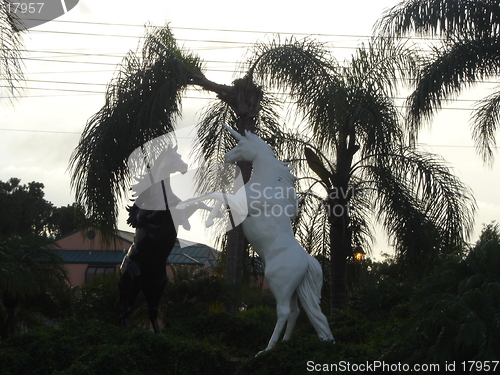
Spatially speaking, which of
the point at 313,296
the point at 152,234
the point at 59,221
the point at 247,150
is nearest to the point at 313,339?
the point at 313,296

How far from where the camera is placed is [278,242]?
6.11 meters

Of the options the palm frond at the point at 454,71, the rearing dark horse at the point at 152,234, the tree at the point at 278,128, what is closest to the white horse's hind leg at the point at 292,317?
the rearing dark horse at the point at 152,234

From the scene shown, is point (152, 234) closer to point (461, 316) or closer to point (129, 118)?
point (129, 118)

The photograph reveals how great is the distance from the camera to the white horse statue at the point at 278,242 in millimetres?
5961

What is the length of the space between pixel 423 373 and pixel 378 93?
6.64 meters

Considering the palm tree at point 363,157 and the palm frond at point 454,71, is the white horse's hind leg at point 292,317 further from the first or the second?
the palm frond at point 454,71

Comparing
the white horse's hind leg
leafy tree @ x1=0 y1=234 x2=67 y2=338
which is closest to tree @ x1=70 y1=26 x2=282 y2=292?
leafy tree @ x1=0 y1=234 x2=67 y2=338

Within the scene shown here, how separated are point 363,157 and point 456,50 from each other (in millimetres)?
2290

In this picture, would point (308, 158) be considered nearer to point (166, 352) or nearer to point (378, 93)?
point (378, 93)

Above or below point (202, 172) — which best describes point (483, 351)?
below

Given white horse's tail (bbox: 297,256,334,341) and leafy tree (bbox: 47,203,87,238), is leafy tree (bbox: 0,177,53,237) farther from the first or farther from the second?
white horse's tail (bbox: 297,256,334,341)

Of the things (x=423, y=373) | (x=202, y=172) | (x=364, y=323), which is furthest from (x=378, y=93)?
(x=423, y=373)

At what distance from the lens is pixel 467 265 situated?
16.7 feet

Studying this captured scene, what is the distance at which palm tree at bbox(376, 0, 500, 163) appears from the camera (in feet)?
30.0
